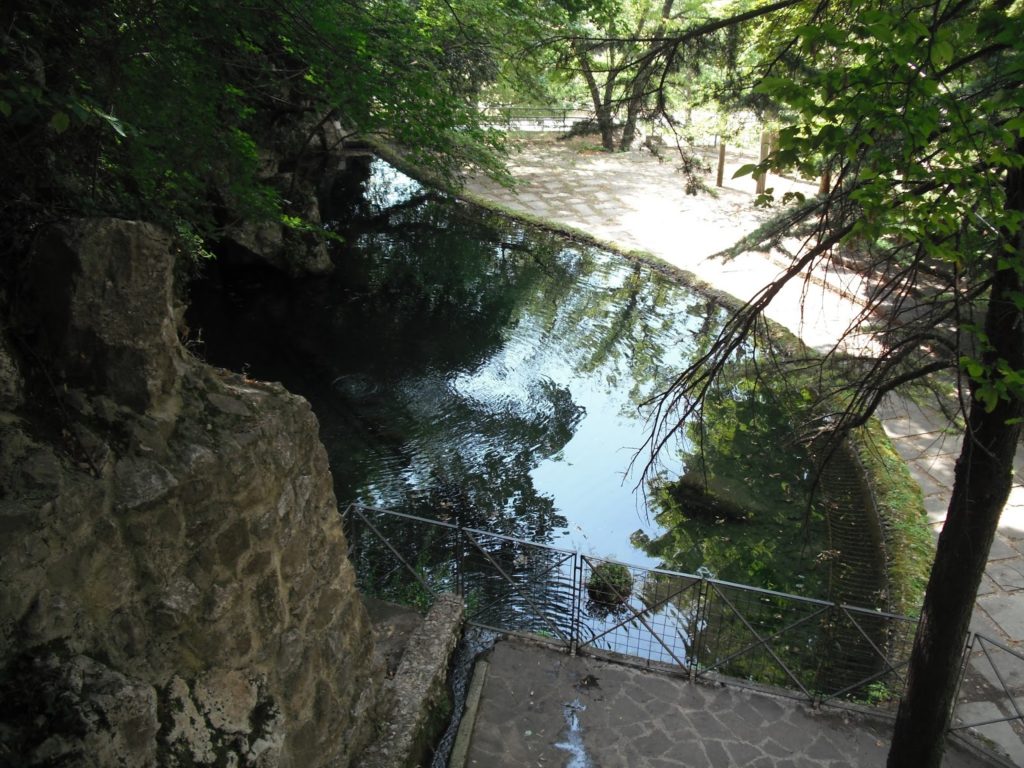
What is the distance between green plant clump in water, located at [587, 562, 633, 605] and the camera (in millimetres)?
9227

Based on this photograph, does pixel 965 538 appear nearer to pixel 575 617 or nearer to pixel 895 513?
pixel 575 617

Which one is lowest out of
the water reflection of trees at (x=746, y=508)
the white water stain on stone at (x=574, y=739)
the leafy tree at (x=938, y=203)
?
the white water stain on stone at (x=574, y=739)

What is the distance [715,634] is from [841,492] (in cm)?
355

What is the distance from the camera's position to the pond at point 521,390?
10.8 meters

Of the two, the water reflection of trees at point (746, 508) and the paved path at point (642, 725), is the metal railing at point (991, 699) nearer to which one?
the paved path at point (642, 725)

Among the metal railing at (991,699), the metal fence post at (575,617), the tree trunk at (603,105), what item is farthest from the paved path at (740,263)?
the metal fence post at (575,617)

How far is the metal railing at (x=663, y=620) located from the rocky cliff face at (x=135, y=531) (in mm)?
3326

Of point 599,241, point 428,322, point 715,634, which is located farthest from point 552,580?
point 599,241

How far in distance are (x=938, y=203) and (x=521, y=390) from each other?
9931 mm

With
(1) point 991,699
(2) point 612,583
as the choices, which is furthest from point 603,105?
(1) point 991,699

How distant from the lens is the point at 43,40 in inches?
196

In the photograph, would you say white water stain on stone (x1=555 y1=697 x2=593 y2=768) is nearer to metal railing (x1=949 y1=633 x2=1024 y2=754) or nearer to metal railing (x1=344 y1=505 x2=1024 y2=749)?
metal railing (x1=344 y1=505 x2=1024 y2=749)

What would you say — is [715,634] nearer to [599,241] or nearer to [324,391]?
[324,391]

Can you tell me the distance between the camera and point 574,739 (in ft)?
21.6
